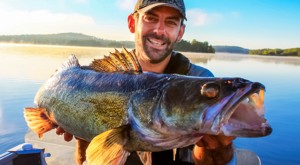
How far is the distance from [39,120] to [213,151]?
2.34 m

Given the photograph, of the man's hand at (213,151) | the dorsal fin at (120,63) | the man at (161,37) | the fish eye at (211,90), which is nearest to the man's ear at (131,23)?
the man at (161,37)

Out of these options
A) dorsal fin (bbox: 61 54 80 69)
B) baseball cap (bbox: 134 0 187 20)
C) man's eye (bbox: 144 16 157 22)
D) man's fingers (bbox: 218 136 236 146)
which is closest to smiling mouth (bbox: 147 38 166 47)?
man's eye (bbox: 144 16 157 22)

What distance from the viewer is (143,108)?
9.28 ft

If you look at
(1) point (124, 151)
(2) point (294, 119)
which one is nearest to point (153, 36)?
(1) point (124, 151)

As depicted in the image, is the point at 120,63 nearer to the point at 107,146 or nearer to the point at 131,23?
the point at 107,146

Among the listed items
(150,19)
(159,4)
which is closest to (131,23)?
(150,19)

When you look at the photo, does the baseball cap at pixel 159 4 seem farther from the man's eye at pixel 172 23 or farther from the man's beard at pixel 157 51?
the man's beard at pixel 157 51

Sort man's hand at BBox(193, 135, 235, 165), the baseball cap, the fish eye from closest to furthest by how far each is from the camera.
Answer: the fish eye < man's hand at BBox(193, 135, 235, 165) < the baseball cap

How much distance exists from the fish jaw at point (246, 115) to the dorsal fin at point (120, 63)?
Answer: 1.22 metres

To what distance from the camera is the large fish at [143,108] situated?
237 centimetres

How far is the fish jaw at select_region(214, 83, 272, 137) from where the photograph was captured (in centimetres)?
230

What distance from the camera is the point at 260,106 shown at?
2.39 metres

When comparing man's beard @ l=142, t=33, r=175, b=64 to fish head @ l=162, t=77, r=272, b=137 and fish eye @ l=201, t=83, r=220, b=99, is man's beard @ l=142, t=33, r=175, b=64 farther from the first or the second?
fish eye @ l=201, t=83, r=220, b=99

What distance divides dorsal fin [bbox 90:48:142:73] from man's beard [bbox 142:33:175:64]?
147cm
